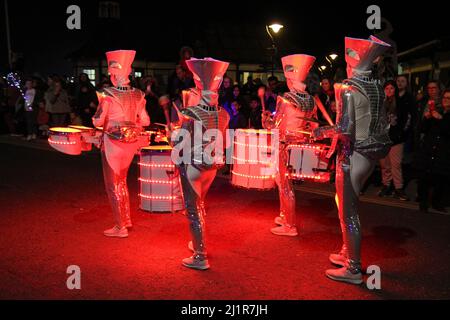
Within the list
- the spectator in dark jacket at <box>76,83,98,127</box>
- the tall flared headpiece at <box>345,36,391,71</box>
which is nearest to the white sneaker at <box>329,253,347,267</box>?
the tall flared headpiece at <box>345,36,391,71</box>

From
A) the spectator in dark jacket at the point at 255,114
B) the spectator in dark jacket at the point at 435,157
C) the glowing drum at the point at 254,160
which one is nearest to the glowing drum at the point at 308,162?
the glowing drum at the point at 254,160

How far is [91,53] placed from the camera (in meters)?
27.4

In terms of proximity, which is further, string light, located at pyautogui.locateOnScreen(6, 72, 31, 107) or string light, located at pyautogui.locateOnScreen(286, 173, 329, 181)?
string light, located at pyautogui.locateOnScreen(6, 72, 31, 107)

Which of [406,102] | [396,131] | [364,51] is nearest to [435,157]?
[396,131]

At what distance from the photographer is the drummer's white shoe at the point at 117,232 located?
5875mm

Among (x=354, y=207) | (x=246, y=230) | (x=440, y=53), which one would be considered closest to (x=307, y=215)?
(x=246, y=230)

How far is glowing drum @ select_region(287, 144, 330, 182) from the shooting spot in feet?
18.2

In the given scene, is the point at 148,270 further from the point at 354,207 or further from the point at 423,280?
the point at 423,280

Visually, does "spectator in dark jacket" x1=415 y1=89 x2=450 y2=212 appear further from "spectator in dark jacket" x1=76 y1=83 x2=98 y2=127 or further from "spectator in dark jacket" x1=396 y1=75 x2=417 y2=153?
"spectator in dark jacket" x1=76 y1=83 x2=98 y2=127

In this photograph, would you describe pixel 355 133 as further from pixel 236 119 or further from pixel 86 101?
pixel 86 101

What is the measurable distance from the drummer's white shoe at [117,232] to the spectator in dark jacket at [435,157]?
4.73 m

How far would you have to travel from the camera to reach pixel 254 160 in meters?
6.00

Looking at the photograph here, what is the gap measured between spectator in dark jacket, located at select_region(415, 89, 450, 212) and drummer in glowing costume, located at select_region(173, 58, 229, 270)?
4.09 meters

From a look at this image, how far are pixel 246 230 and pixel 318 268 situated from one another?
4.98 ft
